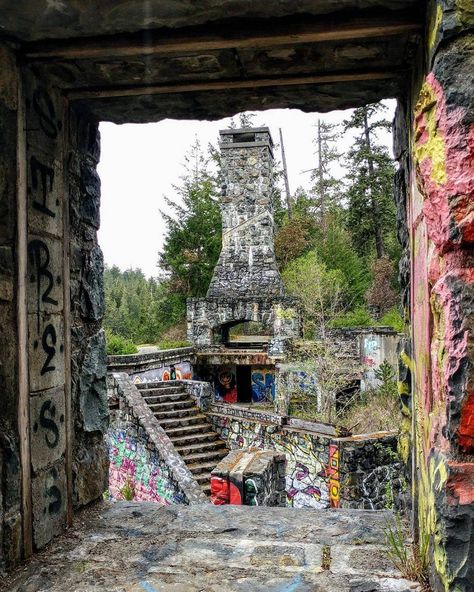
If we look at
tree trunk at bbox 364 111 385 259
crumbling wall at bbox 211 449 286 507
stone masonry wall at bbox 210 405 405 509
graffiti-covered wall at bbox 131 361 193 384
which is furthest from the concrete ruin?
tree trunk at bbox 364 111 385 259

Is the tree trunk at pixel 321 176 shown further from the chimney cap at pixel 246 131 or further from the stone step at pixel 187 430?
the stone step at pixel 187 430

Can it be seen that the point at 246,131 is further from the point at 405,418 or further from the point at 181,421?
the point at 405,418

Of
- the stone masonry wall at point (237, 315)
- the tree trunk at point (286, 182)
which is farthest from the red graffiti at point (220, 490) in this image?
the tree trunk at point (286, 182)

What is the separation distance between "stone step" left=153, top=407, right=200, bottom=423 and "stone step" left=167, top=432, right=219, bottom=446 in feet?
2.11

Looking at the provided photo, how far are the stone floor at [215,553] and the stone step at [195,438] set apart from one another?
711cm

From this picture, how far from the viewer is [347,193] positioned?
23.9 m

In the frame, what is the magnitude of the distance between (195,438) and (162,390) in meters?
1.75

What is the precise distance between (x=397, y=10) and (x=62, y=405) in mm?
2270

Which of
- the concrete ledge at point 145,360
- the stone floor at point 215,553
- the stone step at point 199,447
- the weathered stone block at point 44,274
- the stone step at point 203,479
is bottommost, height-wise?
the stone step at point 203,479

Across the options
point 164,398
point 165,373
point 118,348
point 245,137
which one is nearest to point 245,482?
point 164,398

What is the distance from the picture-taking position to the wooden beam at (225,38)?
1.98 meters

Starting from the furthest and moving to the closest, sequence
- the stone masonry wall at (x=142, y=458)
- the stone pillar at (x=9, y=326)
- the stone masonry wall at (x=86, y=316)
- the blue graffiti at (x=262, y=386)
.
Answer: the blue graffiti at (x=262, y=386)
the stone masonry wall at (x=142, y=458)
the stone masonry wall at (x=86, y=316)
the stone pillar at (x=9, y=326)

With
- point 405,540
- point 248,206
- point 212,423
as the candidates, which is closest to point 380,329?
point 248,206

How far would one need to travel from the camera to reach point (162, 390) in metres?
11.5
